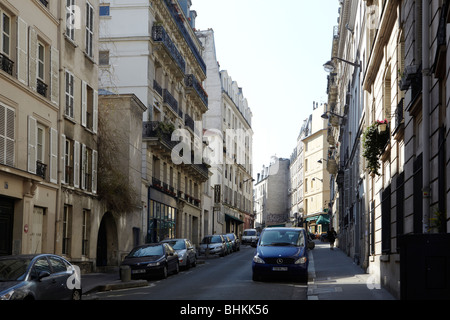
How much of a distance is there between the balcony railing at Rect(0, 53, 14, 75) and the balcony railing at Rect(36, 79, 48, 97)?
224 cm

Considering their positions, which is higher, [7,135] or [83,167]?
[7,135]

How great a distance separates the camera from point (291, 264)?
70.8 ft

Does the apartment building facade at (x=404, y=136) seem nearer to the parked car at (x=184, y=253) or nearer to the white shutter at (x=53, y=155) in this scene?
the parked car at (x=184, y=253)

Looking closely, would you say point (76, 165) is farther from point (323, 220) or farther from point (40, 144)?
point (323, 220)

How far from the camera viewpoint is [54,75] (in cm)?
2420

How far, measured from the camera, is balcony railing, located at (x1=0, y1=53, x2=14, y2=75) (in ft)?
65.9

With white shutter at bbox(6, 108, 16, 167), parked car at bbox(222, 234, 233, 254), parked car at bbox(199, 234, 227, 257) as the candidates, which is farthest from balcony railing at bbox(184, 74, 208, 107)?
white shutter at bbox(6, 108, 16, 167)

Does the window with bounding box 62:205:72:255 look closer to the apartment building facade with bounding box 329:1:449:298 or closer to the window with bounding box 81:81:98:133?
the window with bounding box 81:81:98:133

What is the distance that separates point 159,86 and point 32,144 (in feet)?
66.0

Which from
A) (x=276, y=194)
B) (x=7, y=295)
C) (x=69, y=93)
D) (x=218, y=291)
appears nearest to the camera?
(x=7, y=295)

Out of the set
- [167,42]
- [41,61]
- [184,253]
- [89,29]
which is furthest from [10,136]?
[167,42]

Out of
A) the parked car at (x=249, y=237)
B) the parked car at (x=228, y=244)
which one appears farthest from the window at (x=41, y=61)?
the parked car at (x=249, y=237)

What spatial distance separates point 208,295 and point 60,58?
38.8ft
